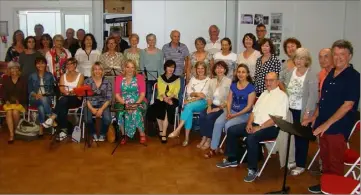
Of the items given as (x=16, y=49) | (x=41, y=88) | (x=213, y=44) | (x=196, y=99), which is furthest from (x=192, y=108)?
(x=16, y=49)

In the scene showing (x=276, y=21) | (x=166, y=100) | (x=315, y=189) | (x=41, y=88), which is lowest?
(x=315, y=189)

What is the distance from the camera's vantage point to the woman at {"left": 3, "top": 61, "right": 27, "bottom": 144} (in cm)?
567

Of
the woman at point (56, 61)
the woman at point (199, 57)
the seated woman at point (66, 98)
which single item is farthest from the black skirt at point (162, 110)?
the woman at point (56, 61)

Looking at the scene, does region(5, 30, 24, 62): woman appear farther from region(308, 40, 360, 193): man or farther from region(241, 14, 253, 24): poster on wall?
region(308, 40, 360, 193): man

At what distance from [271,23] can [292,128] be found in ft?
15.4

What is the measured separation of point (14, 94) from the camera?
18.9 ft

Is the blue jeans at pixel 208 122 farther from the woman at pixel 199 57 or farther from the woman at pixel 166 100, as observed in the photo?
the woman at pixel 199 57

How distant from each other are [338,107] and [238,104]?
5.04ft

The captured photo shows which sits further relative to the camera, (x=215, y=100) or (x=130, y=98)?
(x=130, y=98)

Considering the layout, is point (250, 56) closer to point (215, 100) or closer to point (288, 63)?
point (215, 100)

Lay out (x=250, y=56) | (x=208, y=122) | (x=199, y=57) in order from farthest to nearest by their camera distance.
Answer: (x=199, y=57) → (x=250, y=56) → (x=208, y=122)

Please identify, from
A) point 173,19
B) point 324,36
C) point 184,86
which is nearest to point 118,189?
point 184,86

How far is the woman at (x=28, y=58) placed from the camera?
618 centimetres

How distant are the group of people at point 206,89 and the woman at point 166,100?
0.5 inches
